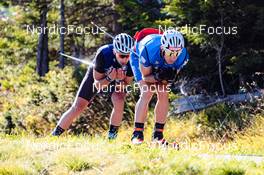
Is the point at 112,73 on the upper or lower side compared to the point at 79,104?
upper

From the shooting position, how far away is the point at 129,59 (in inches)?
353

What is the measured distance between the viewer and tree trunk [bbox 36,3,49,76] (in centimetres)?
2222

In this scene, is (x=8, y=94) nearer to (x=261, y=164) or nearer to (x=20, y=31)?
(x=20, y=31)

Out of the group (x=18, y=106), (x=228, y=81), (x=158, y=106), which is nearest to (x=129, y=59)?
(x=158, y=106)

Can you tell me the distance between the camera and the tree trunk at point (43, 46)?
22.2 m

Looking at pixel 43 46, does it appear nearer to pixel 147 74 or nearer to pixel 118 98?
pixel 118 98

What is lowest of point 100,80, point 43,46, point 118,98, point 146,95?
point 118,98

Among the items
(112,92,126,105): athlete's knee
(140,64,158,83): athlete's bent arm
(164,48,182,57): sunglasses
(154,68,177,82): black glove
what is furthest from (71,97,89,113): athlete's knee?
(164,48,182,57): sunglasses

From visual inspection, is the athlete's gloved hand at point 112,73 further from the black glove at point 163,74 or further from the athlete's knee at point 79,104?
the black glove at point 163,74

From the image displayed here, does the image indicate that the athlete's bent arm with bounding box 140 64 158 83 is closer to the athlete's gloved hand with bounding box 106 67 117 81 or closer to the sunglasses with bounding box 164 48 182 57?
the sunglasses with bounding box 164 48 182 57

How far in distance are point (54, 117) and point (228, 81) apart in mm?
4539

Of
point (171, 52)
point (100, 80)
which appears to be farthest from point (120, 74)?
point (171, 52)

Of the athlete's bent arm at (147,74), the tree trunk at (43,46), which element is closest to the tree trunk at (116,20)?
the tree trunk at (43,46)

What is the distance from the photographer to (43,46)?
2369cm
